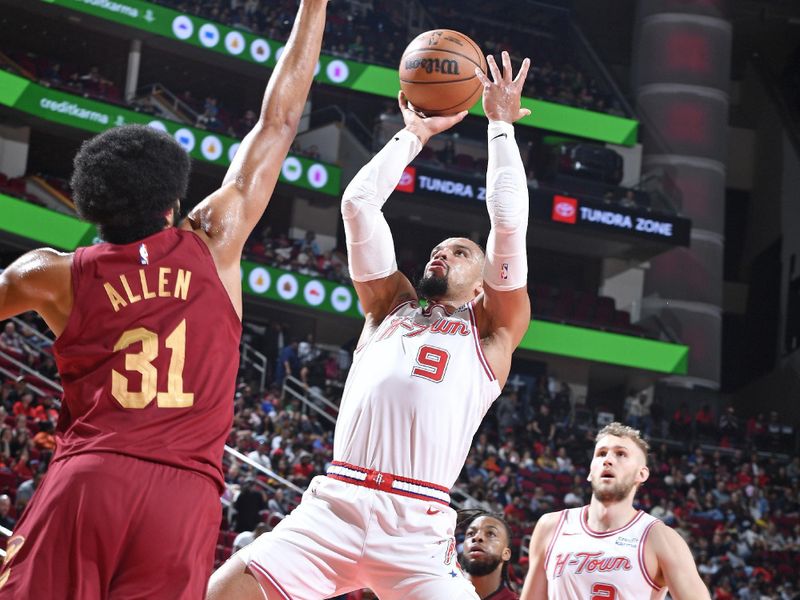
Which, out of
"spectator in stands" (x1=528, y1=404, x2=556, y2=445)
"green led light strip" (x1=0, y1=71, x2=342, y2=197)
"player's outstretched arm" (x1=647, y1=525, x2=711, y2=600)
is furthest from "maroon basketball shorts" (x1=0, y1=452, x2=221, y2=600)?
"spectator in stands" (x1=528, y1=404, x2=556, y2=445)

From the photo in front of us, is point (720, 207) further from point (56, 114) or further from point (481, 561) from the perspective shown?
point (481, 561)

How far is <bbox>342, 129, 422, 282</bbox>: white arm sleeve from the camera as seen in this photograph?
15.9ft

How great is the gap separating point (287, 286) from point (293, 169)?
116 inches

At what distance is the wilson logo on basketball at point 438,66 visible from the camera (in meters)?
5.30

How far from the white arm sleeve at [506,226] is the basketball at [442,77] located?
0.66 m

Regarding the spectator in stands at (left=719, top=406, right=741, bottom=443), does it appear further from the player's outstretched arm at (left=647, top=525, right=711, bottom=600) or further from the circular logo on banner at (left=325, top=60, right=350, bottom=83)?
the player's outstretched arm at (left=647, top=525, right=711, bottom=600)

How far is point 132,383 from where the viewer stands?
9.12 feet

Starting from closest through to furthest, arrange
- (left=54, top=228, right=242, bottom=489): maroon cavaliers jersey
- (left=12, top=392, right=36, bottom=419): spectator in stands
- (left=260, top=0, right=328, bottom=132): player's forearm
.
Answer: (left=54, top=228, right=242, bottom=489): maroon cavaliers jersey < (left=260, top=0, right=328, bottom=132): player's forearm < (left=12, top=392, right=36, bottom=419): spectator in stands

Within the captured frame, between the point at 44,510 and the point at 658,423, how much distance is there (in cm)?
2292

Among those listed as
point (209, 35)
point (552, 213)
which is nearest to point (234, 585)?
point (209, 35)

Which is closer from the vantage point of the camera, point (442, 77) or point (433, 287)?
point (433, 287)

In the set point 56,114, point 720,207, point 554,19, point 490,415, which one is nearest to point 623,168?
point 720,207

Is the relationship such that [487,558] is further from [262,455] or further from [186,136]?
[186,136]

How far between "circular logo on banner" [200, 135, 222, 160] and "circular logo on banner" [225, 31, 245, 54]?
2.44 m
